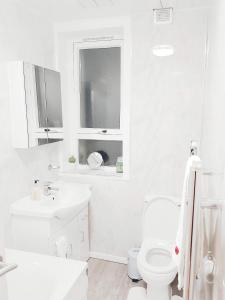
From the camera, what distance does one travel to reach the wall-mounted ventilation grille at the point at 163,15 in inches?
86.1

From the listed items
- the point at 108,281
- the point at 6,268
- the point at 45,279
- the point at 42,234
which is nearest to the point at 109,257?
the point at 108,281

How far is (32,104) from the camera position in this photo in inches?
85.4

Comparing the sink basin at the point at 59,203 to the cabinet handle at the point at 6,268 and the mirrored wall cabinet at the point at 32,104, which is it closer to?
the mirrored wall cabinet at the point at 32,104

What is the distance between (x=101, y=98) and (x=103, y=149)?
59 centimetres

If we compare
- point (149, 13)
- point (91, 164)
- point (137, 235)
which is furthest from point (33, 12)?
point (137, 235)

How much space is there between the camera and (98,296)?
2.24 metres

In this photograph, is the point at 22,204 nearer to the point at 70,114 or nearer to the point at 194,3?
the point at 70,114

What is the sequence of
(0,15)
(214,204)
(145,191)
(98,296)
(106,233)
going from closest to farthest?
(214,204), (0,15), (98,296), (145,191), (106,233)

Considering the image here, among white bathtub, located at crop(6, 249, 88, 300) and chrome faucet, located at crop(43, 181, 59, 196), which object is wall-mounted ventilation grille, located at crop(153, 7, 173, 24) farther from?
white bathtub, located at crop(6, 249, 88, 300)

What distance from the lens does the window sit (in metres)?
2.74

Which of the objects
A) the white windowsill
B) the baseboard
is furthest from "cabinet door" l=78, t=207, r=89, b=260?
the white windowsill

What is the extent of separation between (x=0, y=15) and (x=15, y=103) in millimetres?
667

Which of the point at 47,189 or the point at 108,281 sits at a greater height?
the point at 47,189

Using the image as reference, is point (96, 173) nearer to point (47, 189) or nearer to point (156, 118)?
point (47, 189)
